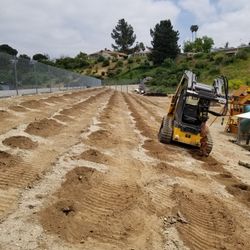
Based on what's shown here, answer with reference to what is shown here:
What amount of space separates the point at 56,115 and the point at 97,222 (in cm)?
1264

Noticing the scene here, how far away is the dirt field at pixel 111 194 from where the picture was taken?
6.70 meters

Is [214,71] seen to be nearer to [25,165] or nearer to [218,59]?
[218,59]

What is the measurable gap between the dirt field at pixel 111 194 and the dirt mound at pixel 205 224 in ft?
0.06

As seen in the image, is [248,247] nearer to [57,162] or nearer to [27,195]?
[27,195]

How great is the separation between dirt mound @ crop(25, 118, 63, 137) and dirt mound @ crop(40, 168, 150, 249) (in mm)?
4811

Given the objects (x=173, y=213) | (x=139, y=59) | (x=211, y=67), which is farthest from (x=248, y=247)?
(x=139, y=59)

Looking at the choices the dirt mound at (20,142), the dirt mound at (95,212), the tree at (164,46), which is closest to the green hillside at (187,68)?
the tree at (164,46)

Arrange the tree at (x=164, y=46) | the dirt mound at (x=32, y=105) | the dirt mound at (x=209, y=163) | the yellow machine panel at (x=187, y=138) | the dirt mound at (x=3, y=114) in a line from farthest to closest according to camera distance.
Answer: the tree at (x=164, y=46)
the dirt mound at (x=32, y=105)
the dirt mound at (x=3, y=114)
the yellow machine panel at (x=187, y=138)
the dirt mound at (x=209, y=163)

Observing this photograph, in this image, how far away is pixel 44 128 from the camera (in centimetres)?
1493

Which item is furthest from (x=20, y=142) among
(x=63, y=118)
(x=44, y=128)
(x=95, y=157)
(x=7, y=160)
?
(x=63, y=118)

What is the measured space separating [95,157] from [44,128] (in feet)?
13.2

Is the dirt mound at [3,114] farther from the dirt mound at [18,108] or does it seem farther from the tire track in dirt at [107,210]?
the tire track in dirt at [107,210]

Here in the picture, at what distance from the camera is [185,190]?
32.0ft

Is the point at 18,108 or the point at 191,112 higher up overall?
the point at 191,112
